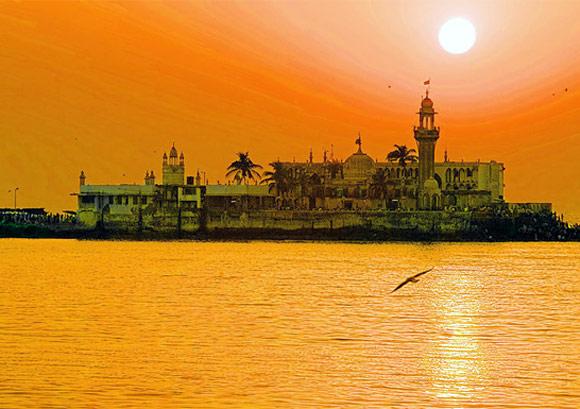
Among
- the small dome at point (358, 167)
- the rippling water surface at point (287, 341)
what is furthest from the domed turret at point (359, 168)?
the rippling water surface at point (287, 341)

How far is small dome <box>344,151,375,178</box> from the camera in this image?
19612 cm

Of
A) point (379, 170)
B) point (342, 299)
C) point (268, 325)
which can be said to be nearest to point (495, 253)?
point (379, 170)

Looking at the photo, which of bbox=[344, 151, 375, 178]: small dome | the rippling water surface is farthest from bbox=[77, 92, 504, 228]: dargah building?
the rippling water surface

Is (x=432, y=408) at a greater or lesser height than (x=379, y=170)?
lesser

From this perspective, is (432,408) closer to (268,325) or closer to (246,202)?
(268,325)

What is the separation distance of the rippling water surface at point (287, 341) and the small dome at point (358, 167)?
10488 cm

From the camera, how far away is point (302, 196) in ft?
652

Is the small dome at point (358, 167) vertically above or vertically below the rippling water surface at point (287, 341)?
above

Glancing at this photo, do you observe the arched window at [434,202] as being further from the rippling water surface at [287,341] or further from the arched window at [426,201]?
the rippling water surface at [287,341]

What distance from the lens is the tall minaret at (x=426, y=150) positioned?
602 ft

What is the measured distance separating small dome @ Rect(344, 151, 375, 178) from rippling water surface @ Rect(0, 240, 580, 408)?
105 m

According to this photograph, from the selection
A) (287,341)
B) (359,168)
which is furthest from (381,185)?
Answer: (287,341)

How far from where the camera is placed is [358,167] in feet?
644

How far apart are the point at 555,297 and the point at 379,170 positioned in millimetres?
125999
